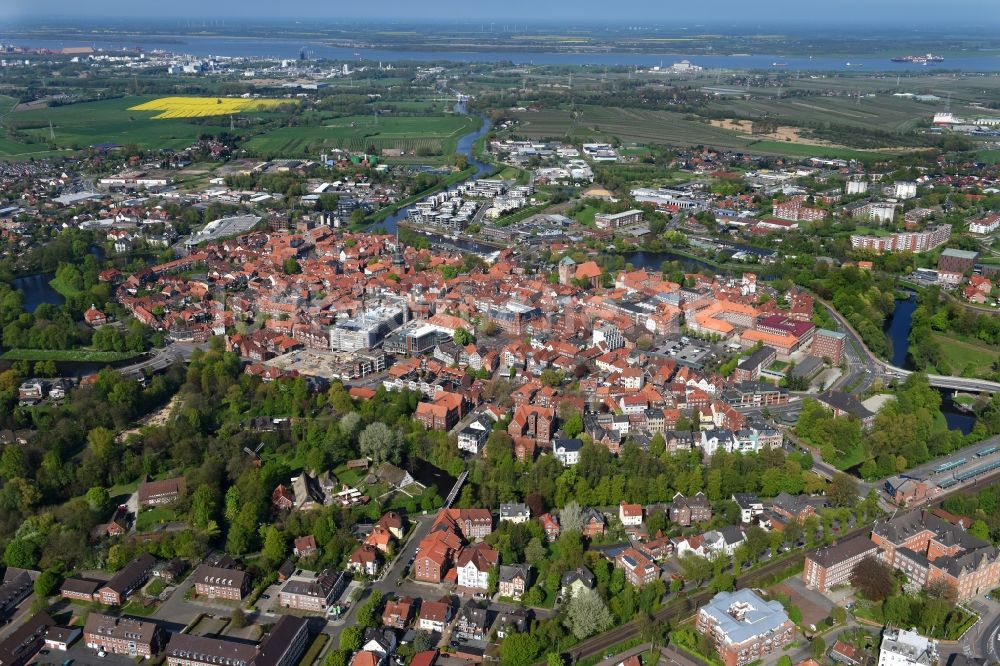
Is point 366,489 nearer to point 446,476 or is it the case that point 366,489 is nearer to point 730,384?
point 446,476

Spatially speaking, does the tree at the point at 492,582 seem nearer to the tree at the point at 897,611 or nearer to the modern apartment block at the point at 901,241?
the tree at the point at 897,611

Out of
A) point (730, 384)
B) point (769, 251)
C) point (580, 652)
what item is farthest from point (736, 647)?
point (769, 251)

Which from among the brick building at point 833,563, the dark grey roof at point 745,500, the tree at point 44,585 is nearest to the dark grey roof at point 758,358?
the dark grey roof at point 745,500

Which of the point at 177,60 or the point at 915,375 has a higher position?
the point at 177,60

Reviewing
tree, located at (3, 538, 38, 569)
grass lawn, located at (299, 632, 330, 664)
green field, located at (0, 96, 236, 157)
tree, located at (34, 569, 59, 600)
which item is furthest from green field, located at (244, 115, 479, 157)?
grass lawn, located at (299, 632, 330, 664)

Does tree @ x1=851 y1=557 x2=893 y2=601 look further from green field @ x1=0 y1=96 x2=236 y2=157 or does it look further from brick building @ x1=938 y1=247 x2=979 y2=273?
green field @ x1=0 y1=96 x2=236 y2=157

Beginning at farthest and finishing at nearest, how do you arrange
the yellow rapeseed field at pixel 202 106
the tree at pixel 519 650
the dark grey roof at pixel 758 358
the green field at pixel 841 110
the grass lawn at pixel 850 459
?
the yellow rapeseed field at pixel 202 106
the green field at pixel 841 110
the dark grey roof at pixel 758 358
the grass lawn at pixel 850 459
the tree at pixel 519 650

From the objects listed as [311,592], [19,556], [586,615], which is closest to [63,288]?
[19,556]

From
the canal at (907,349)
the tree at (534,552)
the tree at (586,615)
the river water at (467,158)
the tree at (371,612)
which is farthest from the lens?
the river water at (467,158)
